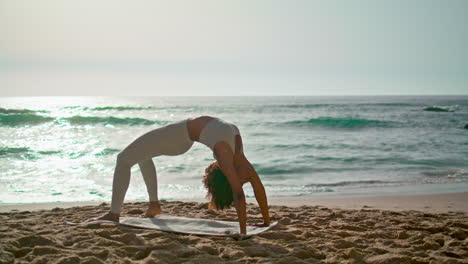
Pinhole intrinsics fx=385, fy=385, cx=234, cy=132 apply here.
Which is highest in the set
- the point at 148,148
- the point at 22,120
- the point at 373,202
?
the point at 148,148

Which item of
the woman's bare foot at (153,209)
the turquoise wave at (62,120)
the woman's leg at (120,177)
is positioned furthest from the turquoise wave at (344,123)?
the woman's leg at (120,177)

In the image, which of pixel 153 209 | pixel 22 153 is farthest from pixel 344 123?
pixel 153 209

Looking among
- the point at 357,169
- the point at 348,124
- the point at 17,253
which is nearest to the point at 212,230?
the point at 17,253

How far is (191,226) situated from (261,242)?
2.77ft

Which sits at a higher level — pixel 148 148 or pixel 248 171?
pixel 148 148

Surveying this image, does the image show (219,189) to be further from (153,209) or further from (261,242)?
(153,209)

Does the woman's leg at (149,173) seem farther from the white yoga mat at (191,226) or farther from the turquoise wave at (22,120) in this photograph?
the turquoise wave at (22,120)

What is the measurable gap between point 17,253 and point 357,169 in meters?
8.44

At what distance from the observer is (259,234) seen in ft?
12.0

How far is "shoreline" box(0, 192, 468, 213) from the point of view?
18.1 ft

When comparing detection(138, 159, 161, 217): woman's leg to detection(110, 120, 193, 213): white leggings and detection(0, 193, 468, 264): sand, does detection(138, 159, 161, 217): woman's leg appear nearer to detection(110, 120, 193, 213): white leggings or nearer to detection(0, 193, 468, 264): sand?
detection(110, 120, 193, 213): white leggings

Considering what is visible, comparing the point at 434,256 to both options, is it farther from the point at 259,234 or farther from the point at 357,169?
the point at 357,169

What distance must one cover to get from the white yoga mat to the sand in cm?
10

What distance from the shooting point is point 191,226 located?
3.88 m
